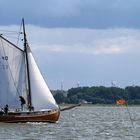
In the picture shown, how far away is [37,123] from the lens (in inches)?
3346

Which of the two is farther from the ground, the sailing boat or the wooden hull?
the sailing boat

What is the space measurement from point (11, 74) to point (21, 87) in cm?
170

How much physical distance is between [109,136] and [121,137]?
1.41 meters

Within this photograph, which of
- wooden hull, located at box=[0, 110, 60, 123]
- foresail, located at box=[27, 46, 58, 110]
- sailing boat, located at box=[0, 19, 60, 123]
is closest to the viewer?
wooden hull, located at box=[0, 110, 60, 123]

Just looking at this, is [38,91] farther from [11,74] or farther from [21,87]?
[11,74]

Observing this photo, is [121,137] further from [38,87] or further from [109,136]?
[38,87]

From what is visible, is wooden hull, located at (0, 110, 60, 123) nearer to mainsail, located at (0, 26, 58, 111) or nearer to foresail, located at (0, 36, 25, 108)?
mainsail, located at (0, 26, 58, 111)

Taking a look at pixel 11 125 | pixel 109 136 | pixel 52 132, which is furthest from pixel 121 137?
pixel 11 125

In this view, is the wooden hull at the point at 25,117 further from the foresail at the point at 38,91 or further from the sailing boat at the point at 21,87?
the foresail at the point at 38,91

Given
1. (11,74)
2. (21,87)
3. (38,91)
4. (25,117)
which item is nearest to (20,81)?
(21,87)

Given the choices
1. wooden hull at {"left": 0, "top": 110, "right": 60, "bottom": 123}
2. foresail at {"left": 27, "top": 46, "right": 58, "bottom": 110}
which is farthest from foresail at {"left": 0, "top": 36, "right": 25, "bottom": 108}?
wooden hull at {"left": 0, "top": 110, "right": 60, "bottom": 123}

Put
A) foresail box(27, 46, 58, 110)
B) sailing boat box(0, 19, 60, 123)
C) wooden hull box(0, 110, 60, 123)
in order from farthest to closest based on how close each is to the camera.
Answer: foresail box(27, 46, 58, 110) → sailing boat box(0, 19, 60, 123) → wooden hull box(0, 110, 60, 123)

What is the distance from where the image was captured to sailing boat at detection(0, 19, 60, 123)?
84.3 metres

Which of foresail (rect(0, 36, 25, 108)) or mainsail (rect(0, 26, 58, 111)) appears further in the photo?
mainsail (rect(0, 26, 58, 111))
